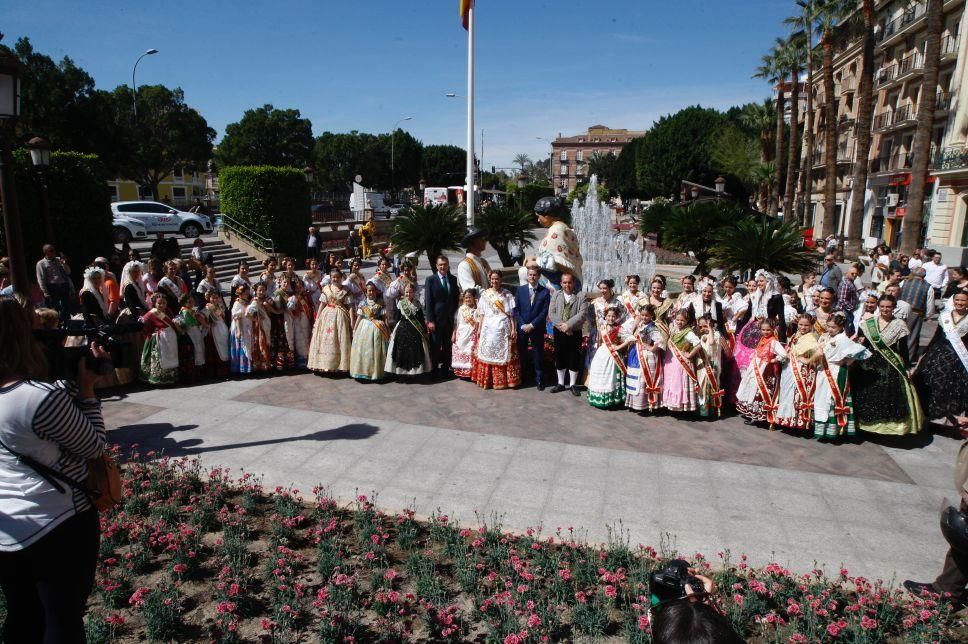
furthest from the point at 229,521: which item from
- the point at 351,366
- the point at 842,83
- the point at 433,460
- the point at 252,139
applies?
the point at 252,139

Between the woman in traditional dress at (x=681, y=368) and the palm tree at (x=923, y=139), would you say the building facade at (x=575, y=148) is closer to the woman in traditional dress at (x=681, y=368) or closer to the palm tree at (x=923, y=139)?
the palm tree at (x=923, y=139)

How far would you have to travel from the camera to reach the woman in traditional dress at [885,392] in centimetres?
628

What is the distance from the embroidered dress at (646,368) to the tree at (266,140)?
61.4 m

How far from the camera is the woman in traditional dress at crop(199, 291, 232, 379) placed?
8680 millimetres

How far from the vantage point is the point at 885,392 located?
6.28 meters

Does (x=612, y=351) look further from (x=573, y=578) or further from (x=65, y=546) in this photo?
(x=65, y=546)

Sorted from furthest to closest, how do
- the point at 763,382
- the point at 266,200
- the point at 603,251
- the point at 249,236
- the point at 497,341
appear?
the point at 249,236 → the point at 266,200 → the point at 603,251 → the point at 497,341 → the point at 763,382

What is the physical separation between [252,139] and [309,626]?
217 ft

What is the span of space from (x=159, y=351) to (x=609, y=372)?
602 cm

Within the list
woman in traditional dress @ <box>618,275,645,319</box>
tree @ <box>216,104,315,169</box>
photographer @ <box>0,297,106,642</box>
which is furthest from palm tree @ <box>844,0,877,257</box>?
tree @ <box>216,104,315,169</box>

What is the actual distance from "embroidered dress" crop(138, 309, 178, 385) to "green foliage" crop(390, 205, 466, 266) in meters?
5.08

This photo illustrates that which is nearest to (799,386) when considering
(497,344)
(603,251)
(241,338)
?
(497,344)

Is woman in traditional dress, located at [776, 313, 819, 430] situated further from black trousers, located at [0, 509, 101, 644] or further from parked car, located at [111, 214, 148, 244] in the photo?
parked car, located at [111, 214, 148, 244]

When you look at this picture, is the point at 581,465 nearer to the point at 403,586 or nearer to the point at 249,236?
the point at 403,586
